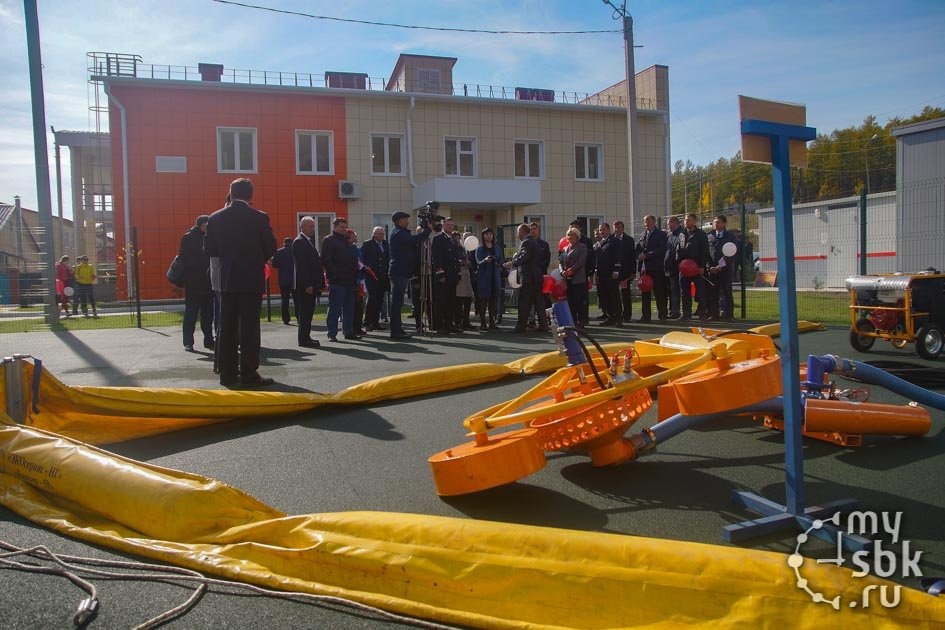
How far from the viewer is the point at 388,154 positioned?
2808cm

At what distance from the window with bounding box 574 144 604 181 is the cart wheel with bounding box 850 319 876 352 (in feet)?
72.2

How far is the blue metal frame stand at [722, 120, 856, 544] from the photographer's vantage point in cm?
325

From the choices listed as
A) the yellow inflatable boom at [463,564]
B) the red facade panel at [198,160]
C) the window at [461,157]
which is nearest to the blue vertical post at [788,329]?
the yellow inflatable boom at [463,564]

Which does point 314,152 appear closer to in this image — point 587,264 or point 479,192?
point 479,192

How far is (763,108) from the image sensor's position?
339cm

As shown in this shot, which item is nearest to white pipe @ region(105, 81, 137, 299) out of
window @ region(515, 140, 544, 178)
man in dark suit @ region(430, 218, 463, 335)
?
window @ region(515, 140, 544, 178)

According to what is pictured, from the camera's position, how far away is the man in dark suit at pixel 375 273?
1353 centimetres

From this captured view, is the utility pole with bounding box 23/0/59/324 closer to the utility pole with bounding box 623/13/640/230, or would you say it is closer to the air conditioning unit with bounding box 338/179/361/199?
the air conditioning unit with bounding box 338/179/361/199

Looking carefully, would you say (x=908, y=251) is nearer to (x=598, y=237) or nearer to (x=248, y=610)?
(x=598, y=237)

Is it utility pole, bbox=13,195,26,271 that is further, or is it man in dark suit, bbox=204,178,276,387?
utility pole, bbox=13,195,26,271

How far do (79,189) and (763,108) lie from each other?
1586 inches

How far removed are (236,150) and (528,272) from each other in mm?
17389

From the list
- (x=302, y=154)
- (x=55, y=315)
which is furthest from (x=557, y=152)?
(x=55, y=315)

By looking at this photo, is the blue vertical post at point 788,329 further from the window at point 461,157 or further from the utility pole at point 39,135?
the window at point 461,157
